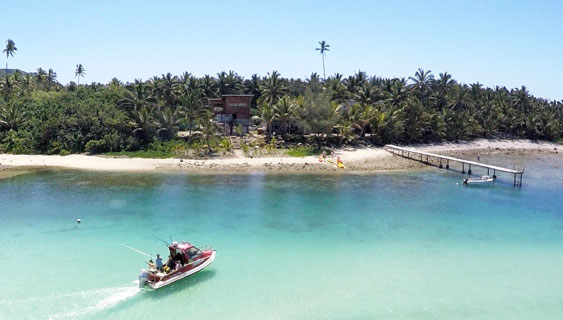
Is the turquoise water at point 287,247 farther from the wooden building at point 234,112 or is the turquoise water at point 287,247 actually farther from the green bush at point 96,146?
the wooden building at point 234,112

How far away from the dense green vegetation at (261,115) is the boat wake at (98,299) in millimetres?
36088

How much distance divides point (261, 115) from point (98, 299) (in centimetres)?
5067

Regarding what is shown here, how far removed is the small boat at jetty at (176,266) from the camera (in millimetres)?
21141

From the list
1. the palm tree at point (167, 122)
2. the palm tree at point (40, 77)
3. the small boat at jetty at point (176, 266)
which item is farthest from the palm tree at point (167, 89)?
the small boat at jetty at point (176, 266)

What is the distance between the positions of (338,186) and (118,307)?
2823 centimetres

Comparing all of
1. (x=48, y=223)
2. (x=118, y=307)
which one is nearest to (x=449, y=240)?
(x=118, y=307)

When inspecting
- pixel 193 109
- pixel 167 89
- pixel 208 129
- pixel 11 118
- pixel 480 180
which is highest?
pixel 167 89

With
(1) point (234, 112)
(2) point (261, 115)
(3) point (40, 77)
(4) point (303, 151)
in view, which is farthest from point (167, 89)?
(3) point (40, 77)

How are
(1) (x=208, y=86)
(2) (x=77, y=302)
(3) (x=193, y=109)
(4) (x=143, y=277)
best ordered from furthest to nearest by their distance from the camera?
1. (1) (x=208, y=86)
2. (3) (x=193, y=109)
3. (4) (x=143, y=277)
4. (2) (x=77, y=302)

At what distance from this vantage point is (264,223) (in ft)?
105

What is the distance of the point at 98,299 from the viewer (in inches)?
794

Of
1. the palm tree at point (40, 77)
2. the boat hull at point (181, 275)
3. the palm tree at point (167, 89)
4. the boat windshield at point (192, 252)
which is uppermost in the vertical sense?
the palm tree at point (40, 77)

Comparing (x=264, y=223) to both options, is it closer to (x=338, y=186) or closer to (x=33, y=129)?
(x=338, y=186)

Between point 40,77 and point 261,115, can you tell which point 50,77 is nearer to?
point 40,77
